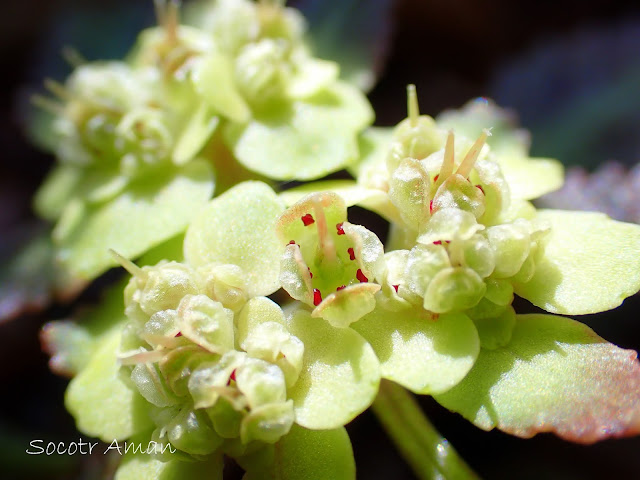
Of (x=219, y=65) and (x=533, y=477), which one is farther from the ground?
(x=219, y=65)

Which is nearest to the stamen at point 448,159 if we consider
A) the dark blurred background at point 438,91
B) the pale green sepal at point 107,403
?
the pale green sepal at point 107,403

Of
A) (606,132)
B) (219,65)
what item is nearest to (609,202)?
(606,132)

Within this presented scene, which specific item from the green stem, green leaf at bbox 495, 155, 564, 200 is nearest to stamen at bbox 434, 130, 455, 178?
green leaf at bbox 495, 155, 564, 200

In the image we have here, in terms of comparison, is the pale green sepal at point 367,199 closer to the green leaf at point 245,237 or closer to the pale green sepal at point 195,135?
the green leaf at point 245,237

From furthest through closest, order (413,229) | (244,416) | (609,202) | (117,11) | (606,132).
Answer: (117,11), (606,132), (609,202), (413,229), (244,416)

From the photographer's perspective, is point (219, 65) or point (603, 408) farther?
point (219, 65)

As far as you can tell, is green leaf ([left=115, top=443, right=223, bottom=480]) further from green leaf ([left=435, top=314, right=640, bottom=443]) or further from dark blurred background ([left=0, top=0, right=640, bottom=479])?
dark blurred background ([left=0, top=0, right=640, bottom=479])

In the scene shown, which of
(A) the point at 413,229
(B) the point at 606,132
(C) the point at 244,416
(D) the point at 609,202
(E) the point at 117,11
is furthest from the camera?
(E) the point at 117,11

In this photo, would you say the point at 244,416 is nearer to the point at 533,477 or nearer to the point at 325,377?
the point at 325,377
